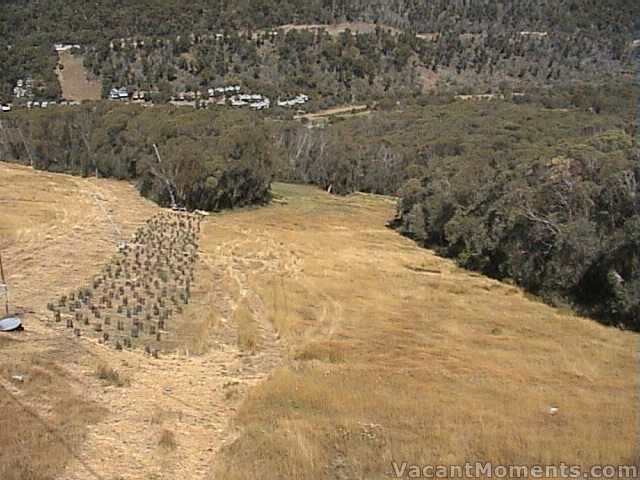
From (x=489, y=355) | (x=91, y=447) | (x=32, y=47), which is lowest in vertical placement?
(x=32, y=47)

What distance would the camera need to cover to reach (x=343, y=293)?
2703cm

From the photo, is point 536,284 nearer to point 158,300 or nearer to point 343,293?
point 343,293

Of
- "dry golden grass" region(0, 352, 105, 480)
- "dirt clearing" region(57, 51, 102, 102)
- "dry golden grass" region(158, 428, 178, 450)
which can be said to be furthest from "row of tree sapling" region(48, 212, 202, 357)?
"dirt clearing" region(57, 51, 102, 102)

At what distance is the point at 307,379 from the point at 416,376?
8.78 ft

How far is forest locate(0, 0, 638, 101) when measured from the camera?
392 ft

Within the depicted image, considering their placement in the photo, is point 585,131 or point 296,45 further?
point 296,45

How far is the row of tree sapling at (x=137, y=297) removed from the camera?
19062mm

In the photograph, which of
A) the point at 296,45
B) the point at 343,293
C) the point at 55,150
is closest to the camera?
the point at 343,293

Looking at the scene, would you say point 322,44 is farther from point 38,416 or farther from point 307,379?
point 38,416

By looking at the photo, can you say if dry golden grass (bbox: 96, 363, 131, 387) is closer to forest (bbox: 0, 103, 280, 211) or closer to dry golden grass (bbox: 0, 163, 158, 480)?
dry golden grass (bbox: 0, 163, 158, 480)

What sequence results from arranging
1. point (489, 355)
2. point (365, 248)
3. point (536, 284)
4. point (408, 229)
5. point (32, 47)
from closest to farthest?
1. point (489, 355)
2. point (536, 284)
3. point (365, 248)
4. point (408, 229)
5. point (32, 47)

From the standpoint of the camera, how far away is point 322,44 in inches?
5344

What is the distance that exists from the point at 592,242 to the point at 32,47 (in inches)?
4584

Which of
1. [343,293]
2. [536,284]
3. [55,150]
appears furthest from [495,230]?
[55,150]
